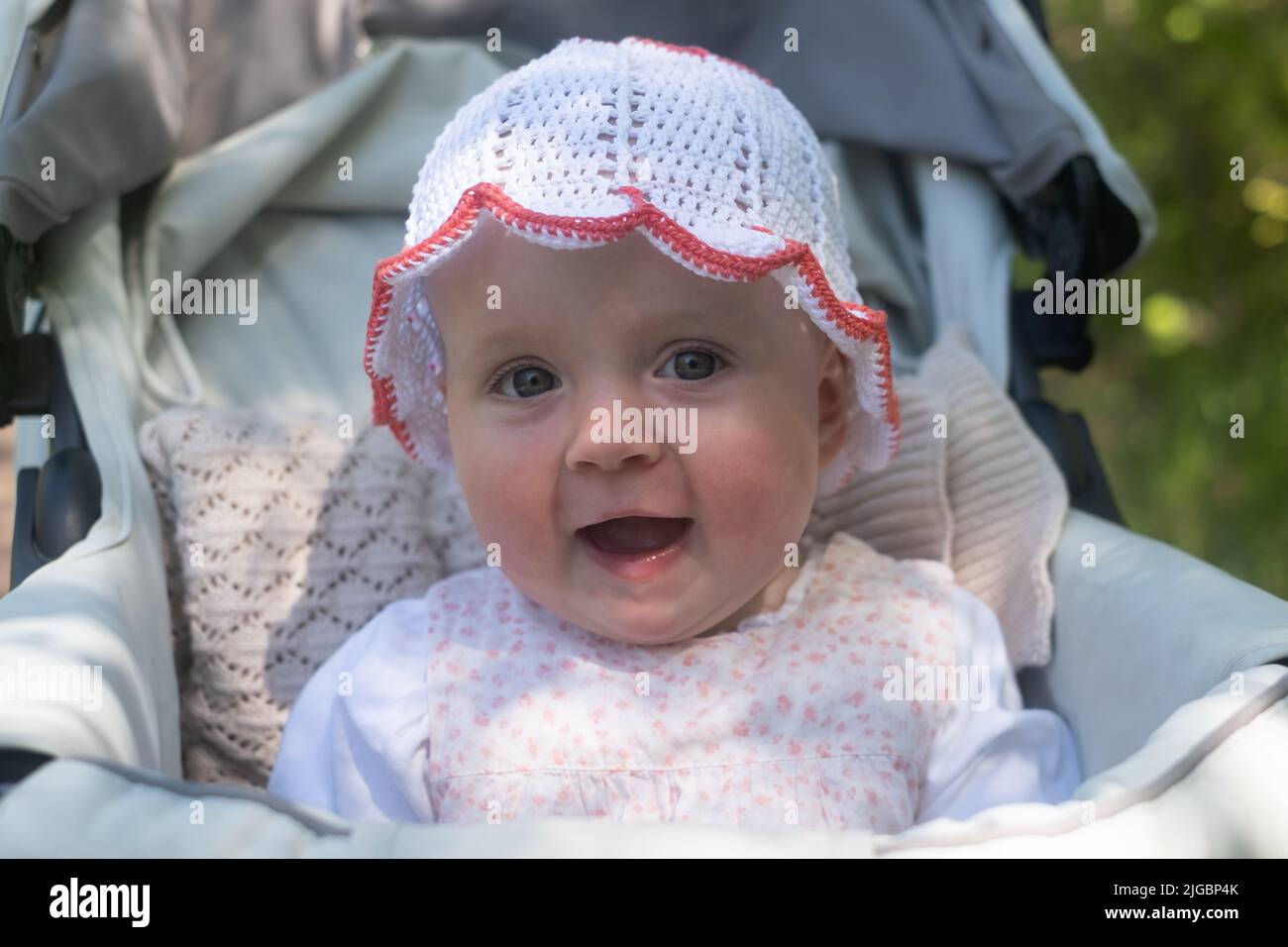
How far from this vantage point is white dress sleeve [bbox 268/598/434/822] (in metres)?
1.40

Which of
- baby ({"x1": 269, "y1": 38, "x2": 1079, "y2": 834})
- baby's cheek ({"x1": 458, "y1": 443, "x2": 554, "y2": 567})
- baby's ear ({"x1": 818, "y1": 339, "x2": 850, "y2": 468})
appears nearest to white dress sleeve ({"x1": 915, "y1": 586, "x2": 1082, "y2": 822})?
baby ({"x1": 269, "y1": 38, "x2": 1079, "y2": 834})

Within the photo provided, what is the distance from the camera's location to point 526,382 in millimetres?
1333

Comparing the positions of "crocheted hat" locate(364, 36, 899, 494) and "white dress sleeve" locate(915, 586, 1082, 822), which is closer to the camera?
"crocheted hat" locate(364, 36, 899, 494)

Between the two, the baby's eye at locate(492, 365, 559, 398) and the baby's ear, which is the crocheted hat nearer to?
the baby's ear

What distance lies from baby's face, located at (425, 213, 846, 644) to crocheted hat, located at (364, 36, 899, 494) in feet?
0.17

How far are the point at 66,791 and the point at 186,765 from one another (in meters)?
0.76

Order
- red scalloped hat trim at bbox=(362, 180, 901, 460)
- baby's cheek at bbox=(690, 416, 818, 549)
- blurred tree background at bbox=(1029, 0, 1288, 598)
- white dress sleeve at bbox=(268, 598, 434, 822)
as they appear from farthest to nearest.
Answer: blurred tree background at bbox=(1029, 0, 1288, 598) < white dress sleeve at bbox=(268, 598, 434, 822) < baby's cheek at bbox=(690, 416, 818, 549) < red scalloped hat trim at bbox=(362, 180, 901, 460)

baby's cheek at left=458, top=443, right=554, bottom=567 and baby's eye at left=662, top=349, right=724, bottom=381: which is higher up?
baby's eye at left=662, top=349, right=724, bottom=381

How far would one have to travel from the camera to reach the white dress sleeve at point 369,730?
4.58ft

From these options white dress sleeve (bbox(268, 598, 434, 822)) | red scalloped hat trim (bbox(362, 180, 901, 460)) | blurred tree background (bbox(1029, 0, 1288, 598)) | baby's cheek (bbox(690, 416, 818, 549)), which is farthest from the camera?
blurred tree background (bbox(1029, 0, 1288, 598))

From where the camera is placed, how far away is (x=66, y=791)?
2.99ft

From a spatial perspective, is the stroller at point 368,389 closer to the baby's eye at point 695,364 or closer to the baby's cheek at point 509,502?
the baby's cheek at point 509,502

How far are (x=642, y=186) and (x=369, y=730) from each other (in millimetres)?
622
